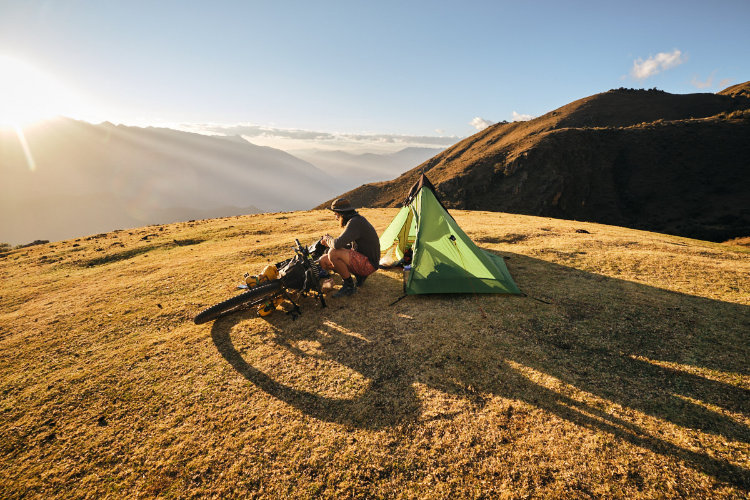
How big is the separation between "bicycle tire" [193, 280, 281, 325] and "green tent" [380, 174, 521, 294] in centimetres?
362

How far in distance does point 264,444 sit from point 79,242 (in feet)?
78.4

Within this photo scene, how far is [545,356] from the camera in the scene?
5.65 m

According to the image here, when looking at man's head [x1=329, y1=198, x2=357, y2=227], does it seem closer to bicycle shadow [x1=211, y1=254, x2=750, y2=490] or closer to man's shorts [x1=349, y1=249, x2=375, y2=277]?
man's shorts [x1=349, y1=249, x2=375, y2=277]

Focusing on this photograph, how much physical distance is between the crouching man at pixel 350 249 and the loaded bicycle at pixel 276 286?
526mm

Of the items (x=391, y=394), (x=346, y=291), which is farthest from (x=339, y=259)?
(x=391, y=394)

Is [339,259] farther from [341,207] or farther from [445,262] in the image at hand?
[445,262]

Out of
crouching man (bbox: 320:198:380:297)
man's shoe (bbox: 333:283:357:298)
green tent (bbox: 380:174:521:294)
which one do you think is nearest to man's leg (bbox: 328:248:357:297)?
crouching man (bbox: 320:198:380:297)

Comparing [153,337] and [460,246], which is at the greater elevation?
[460,246]

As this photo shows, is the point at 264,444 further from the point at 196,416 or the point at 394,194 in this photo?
the point at 394,194

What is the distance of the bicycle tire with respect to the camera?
22.3ft

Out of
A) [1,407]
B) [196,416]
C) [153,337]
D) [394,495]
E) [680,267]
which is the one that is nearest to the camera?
[394,495]

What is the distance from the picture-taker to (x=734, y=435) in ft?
12.8

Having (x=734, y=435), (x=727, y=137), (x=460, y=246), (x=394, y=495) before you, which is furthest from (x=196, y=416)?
(x=727, y=137)

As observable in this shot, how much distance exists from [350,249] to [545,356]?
511 cm
